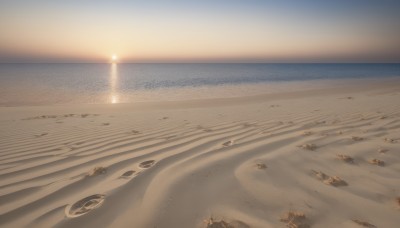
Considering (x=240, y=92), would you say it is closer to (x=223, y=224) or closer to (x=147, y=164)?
(x=147, y=164)

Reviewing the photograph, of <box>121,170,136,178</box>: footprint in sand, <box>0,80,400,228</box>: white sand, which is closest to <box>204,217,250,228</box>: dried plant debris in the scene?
<box>0,80,400,228</box>: white sand

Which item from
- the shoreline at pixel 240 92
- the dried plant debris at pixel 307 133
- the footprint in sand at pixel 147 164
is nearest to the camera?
the footprint in sand at pixel 147 164

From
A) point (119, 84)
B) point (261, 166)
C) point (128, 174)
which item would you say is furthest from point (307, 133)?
point (119, 84)

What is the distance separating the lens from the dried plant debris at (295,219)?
5.51 feet

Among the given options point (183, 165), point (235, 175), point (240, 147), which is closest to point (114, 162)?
point (183, 165)

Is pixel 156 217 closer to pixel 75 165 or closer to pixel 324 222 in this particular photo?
pixel 324 222

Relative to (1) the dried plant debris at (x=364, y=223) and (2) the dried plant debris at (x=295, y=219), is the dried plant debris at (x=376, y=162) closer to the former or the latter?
(1) the dried plant debris at (x=364, y=223)

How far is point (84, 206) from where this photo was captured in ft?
6.54

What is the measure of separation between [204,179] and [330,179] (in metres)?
→ 1.29

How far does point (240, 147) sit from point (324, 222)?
180 centimetres

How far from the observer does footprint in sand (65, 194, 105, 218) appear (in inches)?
74.9

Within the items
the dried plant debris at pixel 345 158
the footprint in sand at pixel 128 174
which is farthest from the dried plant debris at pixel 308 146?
the footprint in sand at pixel 128 174

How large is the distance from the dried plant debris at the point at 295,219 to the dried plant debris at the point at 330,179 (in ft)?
2.34

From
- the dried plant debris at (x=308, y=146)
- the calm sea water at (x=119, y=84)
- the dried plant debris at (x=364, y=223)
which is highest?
the dried plant debris at (x=308, y=146)
